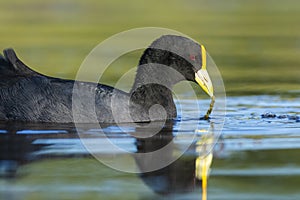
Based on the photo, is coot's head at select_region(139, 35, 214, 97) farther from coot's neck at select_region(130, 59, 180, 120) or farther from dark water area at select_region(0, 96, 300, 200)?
dark water area at select_region(0, 96, 300, 200)

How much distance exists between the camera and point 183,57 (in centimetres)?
880

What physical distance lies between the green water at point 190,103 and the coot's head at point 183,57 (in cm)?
50

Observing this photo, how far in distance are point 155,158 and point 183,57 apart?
6.45 ft

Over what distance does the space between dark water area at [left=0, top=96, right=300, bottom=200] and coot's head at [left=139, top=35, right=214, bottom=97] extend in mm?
491

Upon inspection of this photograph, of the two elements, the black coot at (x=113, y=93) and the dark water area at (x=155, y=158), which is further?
the black coot at (x=113, y=93)

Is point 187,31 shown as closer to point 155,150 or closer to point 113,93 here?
point 113,93

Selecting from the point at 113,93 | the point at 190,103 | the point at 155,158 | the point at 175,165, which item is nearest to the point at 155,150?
the point at 155,158

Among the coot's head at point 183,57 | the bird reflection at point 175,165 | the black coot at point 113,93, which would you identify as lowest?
the bird reflection at point 175,165

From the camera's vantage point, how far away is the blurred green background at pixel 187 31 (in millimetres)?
12352

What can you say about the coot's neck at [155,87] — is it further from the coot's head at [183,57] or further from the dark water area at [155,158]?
the dark water area at [155,158]

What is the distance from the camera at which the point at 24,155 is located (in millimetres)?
7035

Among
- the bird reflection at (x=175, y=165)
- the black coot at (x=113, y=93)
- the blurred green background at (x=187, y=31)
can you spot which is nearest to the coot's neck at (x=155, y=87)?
the black coot at (x=113, y=93)

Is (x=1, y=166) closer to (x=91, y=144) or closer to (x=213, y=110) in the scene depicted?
(x=91, y=144)

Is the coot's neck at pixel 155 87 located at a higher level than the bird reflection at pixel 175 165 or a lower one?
higher
